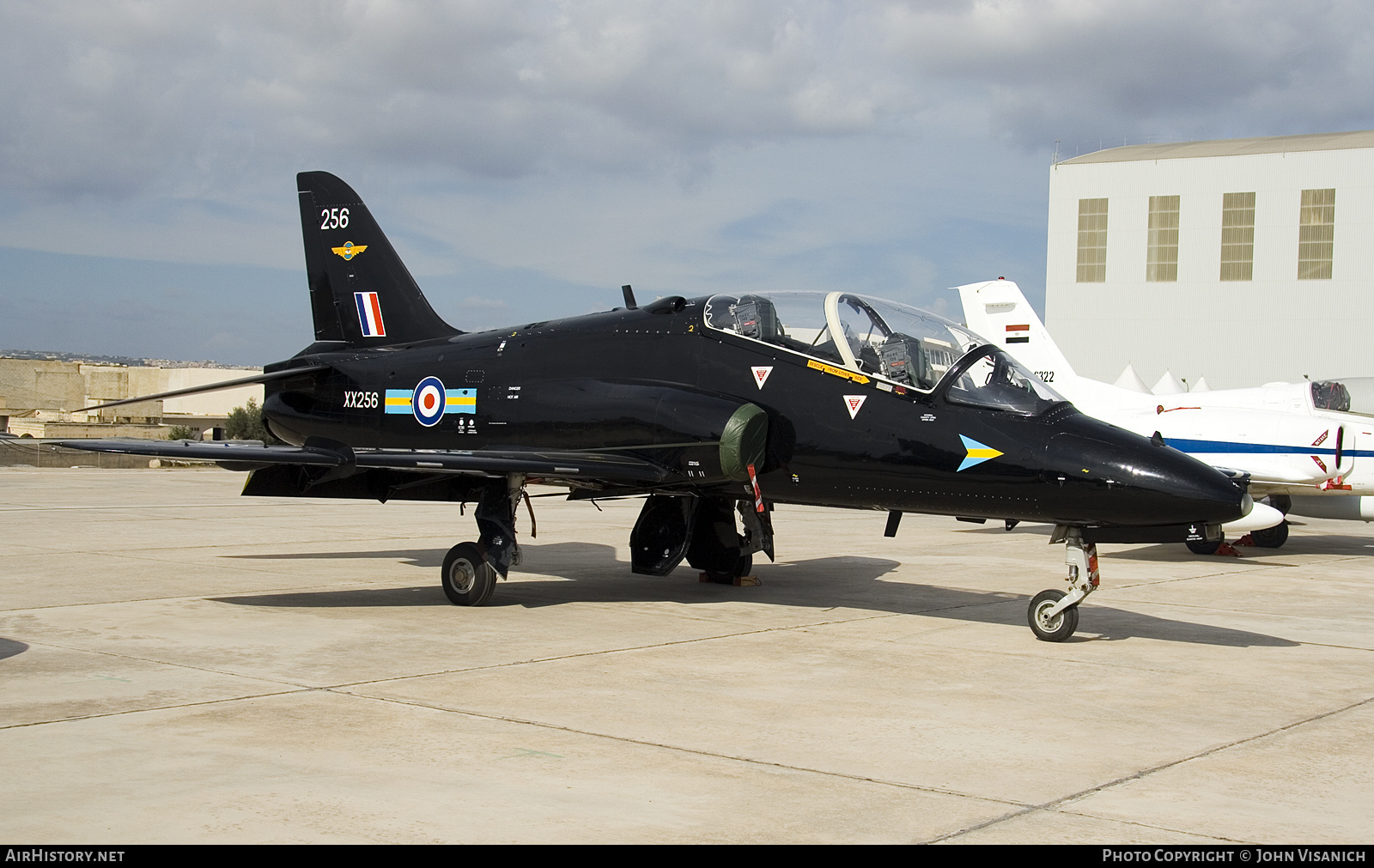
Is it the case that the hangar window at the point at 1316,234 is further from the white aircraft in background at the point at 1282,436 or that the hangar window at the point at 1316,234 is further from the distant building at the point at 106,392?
the distant building at the point at 106,392

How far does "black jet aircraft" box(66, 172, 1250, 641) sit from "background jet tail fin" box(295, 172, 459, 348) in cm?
71

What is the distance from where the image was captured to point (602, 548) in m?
15.6

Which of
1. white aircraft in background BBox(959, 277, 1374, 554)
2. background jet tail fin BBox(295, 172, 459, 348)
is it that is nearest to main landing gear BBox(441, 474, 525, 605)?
background jet tail fin BBox(295, 172, 459, 348)

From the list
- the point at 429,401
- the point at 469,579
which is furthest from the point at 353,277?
the point at 469,579

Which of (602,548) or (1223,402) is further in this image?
(1223,402)

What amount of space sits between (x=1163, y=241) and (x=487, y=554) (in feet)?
152

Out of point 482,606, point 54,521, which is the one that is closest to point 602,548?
point 482,606

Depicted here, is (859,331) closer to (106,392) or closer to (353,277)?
(353,277)

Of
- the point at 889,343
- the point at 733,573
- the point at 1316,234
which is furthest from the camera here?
the point at 1316,234

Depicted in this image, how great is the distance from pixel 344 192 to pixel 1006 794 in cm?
1100

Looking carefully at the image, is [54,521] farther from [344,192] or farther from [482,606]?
[482,606]

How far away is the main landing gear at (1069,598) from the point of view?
28.2 ft

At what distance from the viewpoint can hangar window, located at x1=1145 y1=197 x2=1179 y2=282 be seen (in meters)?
49.5

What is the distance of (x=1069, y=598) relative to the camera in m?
8.61
